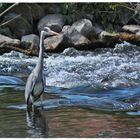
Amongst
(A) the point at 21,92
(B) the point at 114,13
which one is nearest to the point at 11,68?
(A) the point at 21,92

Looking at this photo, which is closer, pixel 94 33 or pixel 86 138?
pixel 86 138

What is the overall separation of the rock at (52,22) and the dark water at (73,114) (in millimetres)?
2784

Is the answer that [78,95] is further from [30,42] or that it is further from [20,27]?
[20,27]

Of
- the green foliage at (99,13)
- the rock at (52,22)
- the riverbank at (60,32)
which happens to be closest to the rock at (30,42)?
the riverbank at (60,32)

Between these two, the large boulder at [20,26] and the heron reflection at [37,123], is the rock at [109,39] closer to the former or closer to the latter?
the large boulder at [20,26]

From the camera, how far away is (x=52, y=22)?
7.52 meters

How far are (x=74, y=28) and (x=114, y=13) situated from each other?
0.65m

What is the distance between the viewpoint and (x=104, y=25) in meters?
7.71

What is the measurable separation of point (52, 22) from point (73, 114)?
401 centimetres

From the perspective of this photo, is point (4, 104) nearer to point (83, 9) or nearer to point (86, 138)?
point (86, 138)

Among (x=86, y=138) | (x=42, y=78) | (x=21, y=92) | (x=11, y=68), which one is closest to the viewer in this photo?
(x=86, y=138)

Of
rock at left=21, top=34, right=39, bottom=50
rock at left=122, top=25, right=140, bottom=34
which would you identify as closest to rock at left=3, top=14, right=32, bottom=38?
rock at left=21, top=34, right=39, bottom=50

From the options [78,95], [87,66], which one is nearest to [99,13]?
[87,66]

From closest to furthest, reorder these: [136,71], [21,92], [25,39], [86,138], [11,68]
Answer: [86,138] → [21,92] → [136,71] → [11,68] → [25,39]
